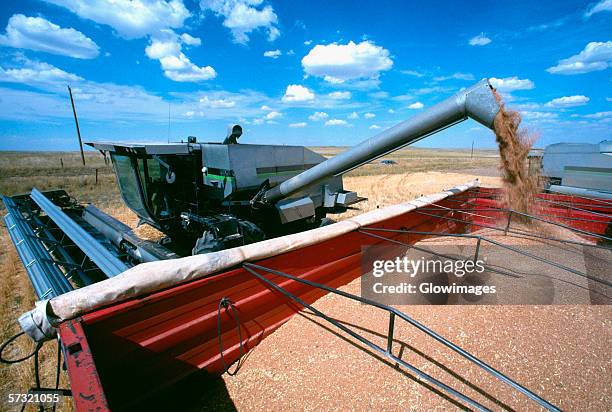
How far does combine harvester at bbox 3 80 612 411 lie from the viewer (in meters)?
1.61

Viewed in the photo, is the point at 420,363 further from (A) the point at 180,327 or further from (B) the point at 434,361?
(A) the point at 180,327

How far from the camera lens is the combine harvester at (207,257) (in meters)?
1.61

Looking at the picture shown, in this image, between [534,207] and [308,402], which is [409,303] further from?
[534,207]

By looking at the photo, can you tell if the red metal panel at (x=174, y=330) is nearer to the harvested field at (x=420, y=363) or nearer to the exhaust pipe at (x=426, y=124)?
the harvested field at (x=420, y=363)

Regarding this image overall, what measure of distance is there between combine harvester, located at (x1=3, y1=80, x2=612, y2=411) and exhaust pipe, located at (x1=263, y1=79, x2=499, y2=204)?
0.01 metres

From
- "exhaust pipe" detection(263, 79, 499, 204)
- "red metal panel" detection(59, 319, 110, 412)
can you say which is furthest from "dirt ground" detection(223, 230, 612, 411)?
"exhaust pipe" detection(263, 79, 499, 204)

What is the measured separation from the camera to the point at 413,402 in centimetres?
185

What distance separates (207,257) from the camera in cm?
213

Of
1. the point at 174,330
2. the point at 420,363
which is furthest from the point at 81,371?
the point at 420,363

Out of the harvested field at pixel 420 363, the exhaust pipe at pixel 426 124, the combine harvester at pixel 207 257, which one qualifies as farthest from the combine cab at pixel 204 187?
the harvested field at pixel 420 363

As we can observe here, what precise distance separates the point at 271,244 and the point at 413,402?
1540 millimetres

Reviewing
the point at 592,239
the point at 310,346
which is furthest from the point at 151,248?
the point at 592,239

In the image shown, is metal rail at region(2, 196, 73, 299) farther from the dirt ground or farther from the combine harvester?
the dirt ground

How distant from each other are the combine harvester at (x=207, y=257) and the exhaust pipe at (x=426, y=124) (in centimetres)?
1
